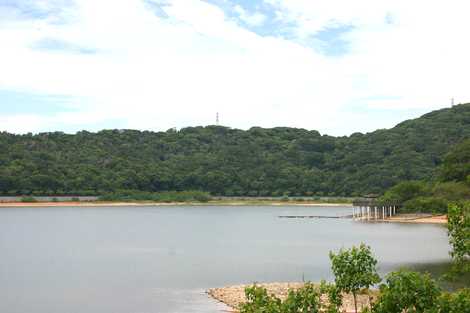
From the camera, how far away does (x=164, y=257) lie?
53.6 metres

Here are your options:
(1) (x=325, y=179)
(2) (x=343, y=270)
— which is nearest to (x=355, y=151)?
(1) (x=325, y=179)

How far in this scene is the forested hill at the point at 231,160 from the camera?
136 m

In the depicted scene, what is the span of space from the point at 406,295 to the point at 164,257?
133 feet

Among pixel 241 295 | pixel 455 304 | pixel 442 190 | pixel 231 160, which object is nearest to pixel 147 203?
pixel 231 160

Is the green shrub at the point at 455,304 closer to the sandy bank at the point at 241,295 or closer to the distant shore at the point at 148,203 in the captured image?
the sandy bank at the point at 241,295

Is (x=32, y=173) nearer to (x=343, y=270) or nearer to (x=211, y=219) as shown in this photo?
(x=211, y=219)

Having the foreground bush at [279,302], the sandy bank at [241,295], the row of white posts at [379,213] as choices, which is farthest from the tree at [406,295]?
the row of white posts at [379,213]

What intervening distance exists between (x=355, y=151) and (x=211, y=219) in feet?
200

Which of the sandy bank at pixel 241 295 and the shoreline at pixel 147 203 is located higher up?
the shoreline at pixel 147 203

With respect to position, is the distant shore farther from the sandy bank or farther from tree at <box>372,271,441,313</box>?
tree at <box>372,271,441,313</box>

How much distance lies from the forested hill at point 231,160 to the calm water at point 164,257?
39.6 m

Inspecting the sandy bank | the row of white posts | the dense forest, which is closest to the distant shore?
the row of white posts

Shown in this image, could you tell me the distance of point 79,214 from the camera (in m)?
117

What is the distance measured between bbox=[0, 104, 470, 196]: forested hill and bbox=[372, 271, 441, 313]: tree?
384ft
